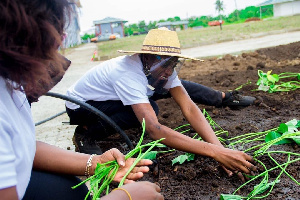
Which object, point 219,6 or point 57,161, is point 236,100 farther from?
point 219,6

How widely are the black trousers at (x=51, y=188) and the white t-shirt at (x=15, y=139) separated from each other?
264mm

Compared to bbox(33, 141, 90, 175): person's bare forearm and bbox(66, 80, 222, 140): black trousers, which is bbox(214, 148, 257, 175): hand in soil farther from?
bbox(66, 80, 222, 140): black trousers

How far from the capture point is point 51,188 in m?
1.42

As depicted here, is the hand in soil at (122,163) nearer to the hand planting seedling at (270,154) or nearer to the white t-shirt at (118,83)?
the hand planting seedling at (270,154)

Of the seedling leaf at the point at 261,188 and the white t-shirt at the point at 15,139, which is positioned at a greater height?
the white t-shirt at the point at 15,139

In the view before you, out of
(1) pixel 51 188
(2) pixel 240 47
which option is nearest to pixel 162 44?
(1) pixel 51 188

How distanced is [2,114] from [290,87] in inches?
134

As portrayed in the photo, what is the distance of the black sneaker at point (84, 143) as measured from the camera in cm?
258

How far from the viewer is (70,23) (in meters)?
1.16

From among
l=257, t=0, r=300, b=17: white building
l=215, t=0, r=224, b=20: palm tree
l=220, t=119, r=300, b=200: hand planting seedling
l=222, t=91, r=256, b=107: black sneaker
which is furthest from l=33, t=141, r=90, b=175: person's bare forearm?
l=215, t=0, r=224, b=20: palm tree

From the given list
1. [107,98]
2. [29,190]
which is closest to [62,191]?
[29,190]

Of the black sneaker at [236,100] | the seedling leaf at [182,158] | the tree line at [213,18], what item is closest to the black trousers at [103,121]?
the seedling leaf at [182,158]

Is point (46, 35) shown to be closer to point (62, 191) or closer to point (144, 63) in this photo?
point (62, 191)

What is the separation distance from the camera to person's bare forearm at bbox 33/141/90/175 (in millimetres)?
1484
